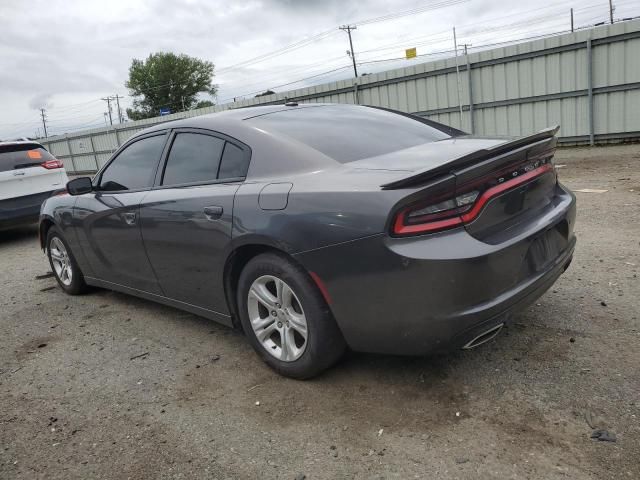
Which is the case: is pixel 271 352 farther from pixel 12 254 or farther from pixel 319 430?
pixel 12 254

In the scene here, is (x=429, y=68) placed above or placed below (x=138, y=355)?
above

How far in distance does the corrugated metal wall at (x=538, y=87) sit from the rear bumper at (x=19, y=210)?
4818mm

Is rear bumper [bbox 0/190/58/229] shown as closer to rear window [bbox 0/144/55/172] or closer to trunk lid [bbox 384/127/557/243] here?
rear window [bbox 0/144/55/172]

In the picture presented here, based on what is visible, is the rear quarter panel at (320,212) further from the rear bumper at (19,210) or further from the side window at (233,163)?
the rear bumper at (19,210)

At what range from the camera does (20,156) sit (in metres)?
8.37

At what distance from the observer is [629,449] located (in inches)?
83.2

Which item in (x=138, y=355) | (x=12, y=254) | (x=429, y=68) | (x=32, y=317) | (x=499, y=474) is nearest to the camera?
(x=499, y=474)

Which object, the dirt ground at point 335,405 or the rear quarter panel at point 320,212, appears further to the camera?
the rear quarter panel at point 320,212

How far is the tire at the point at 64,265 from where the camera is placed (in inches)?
194

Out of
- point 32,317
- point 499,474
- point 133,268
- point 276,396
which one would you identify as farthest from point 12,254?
point 499,474

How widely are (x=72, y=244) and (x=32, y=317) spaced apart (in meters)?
0.70

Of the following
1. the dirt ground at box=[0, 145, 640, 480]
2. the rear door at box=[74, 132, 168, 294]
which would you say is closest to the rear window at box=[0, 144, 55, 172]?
the rear door at box=[74, 132, 168, 294]

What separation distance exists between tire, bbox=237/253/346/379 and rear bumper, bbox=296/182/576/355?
0.11 meters

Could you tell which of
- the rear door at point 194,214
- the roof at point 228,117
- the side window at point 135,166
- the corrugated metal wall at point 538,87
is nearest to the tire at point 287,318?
the rear door at point 194,214
